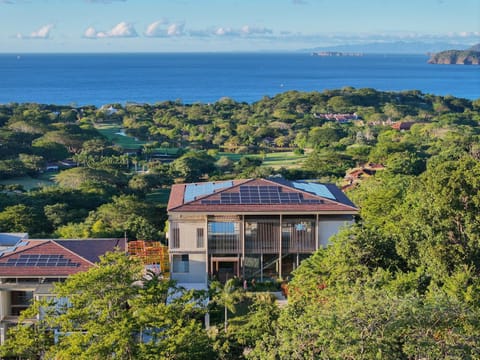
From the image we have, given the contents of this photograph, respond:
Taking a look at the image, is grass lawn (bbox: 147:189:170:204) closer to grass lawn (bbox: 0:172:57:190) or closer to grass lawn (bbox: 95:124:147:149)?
grass lawn (bbox: 0:172:57:190)

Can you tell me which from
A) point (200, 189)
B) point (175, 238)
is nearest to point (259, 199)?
point (200, 189)

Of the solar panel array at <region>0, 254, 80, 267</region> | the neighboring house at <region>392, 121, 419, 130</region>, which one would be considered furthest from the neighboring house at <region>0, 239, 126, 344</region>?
the neighboring house at <region>392, 121, 419, 130</region>

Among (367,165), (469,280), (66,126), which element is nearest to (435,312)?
(469,280)

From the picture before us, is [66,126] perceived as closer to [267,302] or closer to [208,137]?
[208,137]

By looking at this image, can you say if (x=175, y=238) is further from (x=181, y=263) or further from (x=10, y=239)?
(x=10, y=239)

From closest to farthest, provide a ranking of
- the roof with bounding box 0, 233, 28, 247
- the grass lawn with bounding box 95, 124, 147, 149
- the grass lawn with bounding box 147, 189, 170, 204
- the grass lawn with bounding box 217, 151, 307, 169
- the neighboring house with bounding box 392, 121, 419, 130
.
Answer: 1. the roof with bounding box 0, 233, 28, 247
2. the grass lawn with bounding box 147, 189, 170, 204
3. the grass lawn with bounding box 217, 151, 307, 169
4. the grass lawn with bounding box 95, 124, 147, 149
5. the neighboring house with bounding box 392, 121, 419, 130

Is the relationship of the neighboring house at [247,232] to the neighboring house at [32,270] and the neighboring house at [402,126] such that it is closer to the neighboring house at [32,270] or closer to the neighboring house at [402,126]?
the neighboring house at [32,270]

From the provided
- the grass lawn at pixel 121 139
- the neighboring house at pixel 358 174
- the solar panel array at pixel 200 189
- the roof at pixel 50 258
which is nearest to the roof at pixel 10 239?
the roof at pixel 50 258
